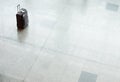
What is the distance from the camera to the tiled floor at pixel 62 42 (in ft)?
14.4

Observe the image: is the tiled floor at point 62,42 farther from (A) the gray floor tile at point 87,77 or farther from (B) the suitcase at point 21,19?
(B) the suitcase at point 21,19

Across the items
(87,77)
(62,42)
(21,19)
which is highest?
(21,19)

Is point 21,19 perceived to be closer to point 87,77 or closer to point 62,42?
point 62,42

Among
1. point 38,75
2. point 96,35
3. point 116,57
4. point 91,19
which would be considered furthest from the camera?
point 91,19

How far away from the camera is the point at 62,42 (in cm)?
505

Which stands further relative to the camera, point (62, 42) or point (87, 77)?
point (62, 42)

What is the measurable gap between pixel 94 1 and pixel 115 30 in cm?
122

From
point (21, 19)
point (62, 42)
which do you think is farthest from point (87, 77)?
point (21, 19)

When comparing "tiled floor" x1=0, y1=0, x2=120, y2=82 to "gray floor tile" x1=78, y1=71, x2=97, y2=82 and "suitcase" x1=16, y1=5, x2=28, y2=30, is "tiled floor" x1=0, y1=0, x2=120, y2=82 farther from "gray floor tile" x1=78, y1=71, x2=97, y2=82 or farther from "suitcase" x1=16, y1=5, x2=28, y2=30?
"suitcase" x1=16, y1=5, x2=28, y2=30

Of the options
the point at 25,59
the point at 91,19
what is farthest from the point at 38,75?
the point at 91,19

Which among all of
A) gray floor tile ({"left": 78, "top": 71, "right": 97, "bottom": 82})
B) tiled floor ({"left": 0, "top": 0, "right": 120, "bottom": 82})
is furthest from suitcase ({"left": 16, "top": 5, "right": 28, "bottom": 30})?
gray floor tile ({"left": 78, "top": 71, "right": 97, "bottom": 82})

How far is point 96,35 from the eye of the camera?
527 centimetres

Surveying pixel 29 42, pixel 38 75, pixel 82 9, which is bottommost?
pixel 38 75

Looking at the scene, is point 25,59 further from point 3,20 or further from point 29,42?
point 3,20
